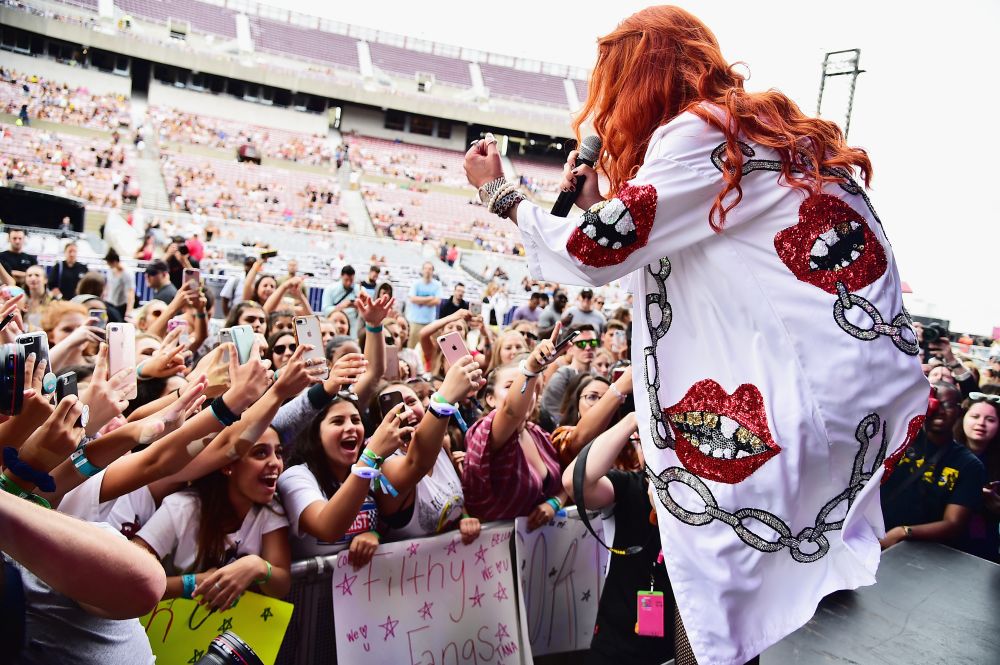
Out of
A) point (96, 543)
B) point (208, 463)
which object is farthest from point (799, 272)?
point (208, 463)

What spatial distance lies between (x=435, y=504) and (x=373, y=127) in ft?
133

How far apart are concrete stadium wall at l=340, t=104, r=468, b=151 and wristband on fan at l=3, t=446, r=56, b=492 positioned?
4061cm

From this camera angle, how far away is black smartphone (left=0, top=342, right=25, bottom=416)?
50.5 inches

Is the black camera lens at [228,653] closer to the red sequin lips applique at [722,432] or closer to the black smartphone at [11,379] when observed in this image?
the black smartphone at [11,379]

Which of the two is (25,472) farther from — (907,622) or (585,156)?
(907,622)

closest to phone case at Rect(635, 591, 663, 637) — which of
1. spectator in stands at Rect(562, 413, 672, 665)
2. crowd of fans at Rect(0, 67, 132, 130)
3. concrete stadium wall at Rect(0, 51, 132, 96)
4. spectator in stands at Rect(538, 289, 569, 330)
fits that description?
spectator in stands at Rect(562, 413, 672, 665)

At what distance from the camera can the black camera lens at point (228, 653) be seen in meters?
1.50

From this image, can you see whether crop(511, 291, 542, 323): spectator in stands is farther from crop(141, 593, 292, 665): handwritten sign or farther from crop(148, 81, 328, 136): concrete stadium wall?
crop(148, 81, 328, 136): concrete stadium wall

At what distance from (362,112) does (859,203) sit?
41.9 metres

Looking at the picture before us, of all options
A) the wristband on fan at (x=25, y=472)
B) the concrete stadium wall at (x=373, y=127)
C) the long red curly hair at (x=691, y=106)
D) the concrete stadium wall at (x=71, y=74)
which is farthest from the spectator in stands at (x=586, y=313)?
the concrete stadium wall at (x=373, y=127)

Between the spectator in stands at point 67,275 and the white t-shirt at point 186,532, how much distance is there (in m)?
7.31

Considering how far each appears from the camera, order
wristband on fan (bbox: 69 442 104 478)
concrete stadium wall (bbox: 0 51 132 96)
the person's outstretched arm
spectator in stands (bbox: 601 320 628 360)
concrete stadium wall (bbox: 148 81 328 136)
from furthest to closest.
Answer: concrete stadium wall (bbox: 148 81 328 136)
concrete stadium wall (bbox: 0 51 132 96)
spectator in stands (bbox: 601 320 628 360)
wristband on fan (bbox: 69 442 104 478)
the person's outstretched arm

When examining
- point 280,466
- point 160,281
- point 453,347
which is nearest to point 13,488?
point 280,466

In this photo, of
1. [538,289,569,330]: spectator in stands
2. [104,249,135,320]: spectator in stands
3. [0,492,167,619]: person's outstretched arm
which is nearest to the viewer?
[0,492,167,619]: person's outstretched arm
